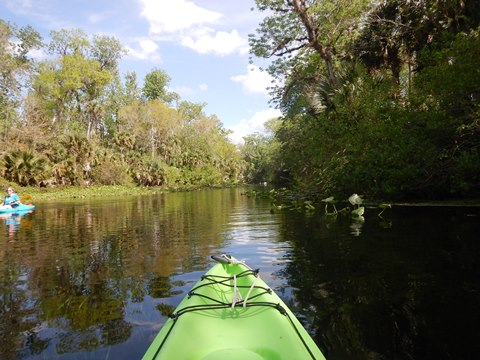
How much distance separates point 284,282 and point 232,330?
8.79 feet

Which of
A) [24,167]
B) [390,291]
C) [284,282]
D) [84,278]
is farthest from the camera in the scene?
[24,167]

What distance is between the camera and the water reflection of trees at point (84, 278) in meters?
4.32

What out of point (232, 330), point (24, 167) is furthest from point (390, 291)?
point (24, 167)

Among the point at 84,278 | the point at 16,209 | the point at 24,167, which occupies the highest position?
the point at 24,167

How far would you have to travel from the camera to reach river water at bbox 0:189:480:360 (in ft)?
13.1

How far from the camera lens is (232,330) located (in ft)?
11.4

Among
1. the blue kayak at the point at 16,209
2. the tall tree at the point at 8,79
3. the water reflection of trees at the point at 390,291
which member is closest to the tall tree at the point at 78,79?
the tall tree at the point at 8,79

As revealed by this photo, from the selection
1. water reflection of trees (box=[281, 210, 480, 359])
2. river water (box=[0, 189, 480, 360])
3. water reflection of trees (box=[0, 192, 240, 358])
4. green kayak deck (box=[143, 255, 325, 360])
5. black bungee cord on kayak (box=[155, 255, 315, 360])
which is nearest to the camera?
green kayak deck (box=[143, 255, 325, 360])

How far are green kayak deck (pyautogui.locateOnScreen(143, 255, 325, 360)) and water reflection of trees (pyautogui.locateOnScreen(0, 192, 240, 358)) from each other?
106 centimetres

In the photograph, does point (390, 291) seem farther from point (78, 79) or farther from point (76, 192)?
point (78, 79)

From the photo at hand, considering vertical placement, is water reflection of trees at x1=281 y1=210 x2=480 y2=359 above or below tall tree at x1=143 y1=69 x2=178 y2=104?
below

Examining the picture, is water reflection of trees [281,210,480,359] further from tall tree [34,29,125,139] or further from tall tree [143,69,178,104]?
tall tree [143,69,178,104]

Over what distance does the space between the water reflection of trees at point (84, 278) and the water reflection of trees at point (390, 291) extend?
7.11 ft

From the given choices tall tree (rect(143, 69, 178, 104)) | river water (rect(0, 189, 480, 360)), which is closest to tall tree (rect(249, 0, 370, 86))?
river water (rect(0, 189, 480, 360))
